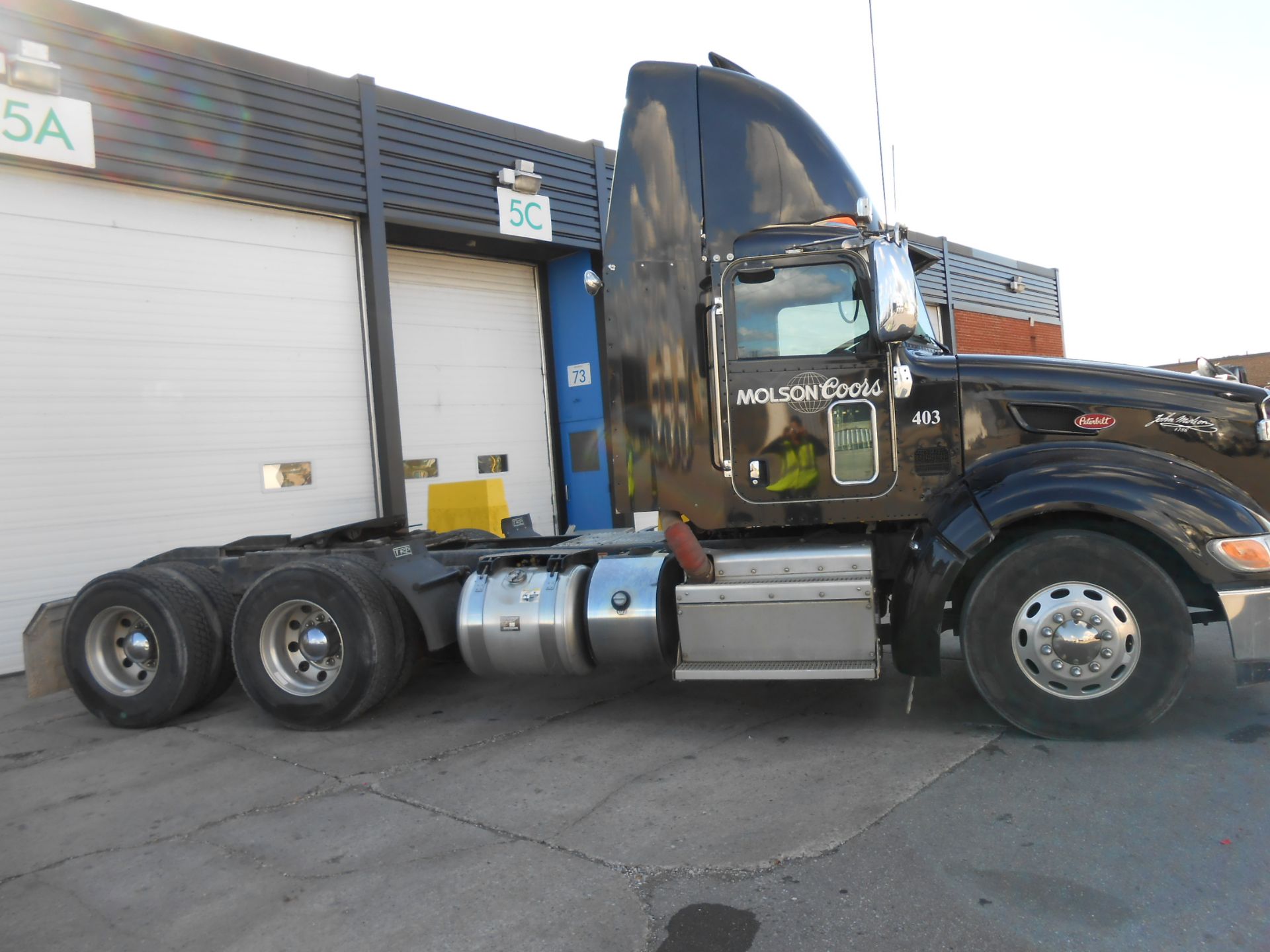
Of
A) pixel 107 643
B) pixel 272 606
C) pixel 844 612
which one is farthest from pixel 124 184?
pixel 844 612

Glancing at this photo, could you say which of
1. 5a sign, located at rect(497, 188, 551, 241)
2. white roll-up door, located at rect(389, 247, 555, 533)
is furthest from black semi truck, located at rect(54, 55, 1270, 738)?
5a sign, located at rect(497, 188, 551, 241)

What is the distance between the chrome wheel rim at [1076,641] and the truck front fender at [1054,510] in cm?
38

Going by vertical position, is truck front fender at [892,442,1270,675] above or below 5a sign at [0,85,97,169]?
below

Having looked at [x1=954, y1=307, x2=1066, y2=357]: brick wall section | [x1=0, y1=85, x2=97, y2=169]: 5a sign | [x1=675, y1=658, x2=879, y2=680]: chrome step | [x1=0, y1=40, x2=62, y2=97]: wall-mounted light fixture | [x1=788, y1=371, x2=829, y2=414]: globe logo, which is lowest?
[x1=675, y1=658, x2=879, y2=680]: chrome step

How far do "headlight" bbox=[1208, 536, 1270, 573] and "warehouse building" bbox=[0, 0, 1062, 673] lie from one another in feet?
18.4

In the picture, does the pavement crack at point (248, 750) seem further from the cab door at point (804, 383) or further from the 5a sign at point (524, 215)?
the 5a sign at point (524, 215)

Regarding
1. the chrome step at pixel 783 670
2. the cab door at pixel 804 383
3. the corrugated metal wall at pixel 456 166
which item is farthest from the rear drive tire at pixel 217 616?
the corrugated metal wall at pixel 456 166

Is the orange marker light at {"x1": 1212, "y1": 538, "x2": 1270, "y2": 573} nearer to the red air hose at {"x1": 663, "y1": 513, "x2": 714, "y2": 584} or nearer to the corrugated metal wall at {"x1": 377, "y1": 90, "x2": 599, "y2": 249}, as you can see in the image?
the red air hose at {"x1": 663, "y1": 513, "x2": 714, "y2": 584}

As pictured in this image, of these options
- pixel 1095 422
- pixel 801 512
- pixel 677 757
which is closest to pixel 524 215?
pixel 801 512

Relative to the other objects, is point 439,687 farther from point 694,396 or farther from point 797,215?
point 797,215

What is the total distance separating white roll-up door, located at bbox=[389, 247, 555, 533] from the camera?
12.1 meters

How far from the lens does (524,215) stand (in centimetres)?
1257

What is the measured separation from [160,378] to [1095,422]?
8.63 m

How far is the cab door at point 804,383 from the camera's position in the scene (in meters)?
5.14
